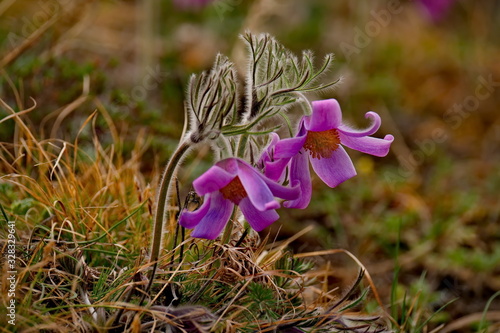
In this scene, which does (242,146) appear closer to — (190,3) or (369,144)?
(369,144)

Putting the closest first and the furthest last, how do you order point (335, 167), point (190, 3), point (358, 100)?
point (335, 167)
point (358, 100)
point (190, 3)

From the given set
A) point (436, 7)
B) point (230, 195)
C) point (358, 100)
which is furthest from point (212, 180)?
point (436, 7)

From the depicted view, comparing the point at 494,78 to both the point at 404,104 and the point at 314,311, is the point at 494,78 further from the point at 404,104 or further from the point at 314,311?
the point at 314,311

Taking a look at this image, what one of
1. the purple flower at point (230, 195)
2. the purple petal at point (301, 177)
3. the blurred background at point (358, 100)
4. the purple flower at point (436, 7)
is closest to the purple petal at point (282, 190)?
the purple flower at point (230, 195)

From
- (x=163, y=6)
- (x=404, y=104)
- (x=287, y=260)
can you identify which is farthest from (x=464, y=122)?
(x=287, y=260)

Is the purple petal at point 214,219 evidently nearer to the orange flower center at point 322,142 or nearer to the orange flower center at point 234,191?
the orange flower center at point 234,191

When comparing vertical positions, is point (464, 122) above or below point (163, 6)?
below

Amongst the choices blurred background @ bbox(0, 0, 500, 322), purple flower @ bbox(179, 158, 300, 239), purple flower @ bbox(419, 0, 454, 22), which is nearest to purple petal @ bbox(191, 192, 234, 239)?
purple flower @ bbox(179, 158, 300, 239)
